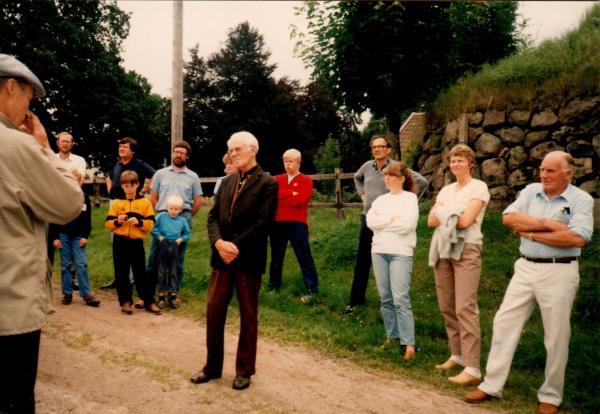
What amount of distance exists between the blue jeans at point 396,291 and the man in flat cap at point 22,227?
12.8 ft

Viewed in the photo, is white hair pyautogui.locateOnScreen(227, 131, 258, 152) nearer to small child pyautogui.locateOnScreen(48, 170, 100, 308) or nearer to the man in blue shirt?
the man in blue shirt

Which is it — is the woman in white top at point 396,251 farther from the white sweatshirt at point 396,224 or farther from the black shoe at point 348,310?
the black shoe at point 348,310

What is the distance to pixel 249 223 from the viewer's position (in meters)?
4.72

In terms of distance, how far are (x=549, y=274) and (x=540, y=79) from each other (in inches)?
276

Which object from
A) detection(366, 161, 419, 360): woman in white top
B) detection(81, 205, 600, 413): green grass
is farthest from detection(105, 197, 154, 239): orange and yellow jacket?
detection(366, 161, 419, 360): woman in white top

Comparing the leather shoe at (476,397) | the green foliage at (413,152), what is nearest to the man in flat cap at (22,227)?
the leather shoe at (476,397)

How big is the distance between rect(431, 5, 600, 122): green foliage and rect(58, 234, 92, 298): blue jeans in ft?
26.5

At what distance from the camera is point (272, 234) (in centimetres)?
811

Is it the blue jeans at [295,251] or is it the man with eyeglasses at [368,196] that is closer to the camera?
the man with eyeglasses at [368,196]

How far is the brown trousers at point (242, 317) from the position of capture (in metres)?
4.63

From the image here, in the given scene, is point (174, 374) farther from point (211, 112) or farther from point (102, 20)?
point (102, 20)

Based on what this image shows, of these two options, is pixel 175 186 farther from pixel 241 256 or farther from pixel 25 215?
pixel 25 215

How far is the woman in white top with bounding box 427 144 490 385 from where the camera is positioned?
5164 millimetres

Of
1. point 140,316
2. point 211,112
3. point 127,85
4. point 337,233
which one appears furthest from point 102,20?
point 140,316
